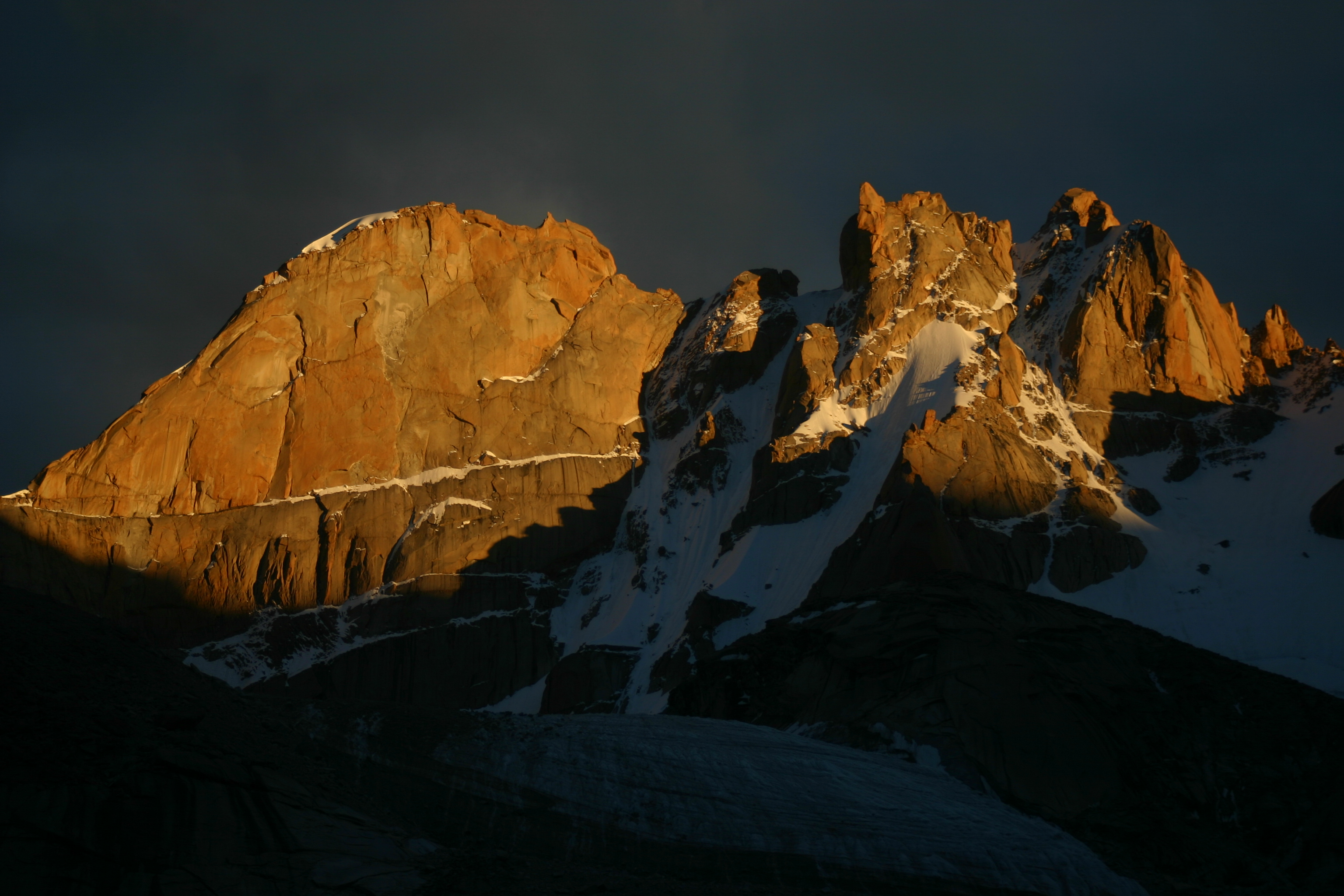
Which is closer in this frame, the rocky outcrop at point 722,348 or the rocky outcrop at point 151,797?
the rocky outcrop at point 151,797

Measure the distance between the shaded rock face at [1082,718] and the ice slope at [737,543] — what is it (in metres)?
41.7

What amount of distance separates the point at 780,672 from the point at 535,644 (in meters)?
63.8

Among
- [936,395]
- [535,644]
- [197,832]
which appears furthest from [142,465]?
[197,832]

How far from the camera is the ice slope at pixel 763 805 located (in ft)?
86.0

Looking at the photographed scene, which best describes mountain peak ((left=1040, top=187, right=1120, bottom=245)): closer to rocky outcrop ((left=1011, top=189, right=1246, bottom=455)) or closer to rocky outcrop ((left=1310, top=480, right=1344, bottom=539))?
rocky outcrop ((left=1011, top=189, right=1246, bottom=455))

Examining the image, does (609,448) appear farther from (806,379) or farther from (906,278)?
(906,278)

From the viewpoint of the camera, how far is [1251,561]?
325ft

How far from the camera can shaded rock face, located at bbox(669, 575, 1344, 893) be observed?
3697 centimetres

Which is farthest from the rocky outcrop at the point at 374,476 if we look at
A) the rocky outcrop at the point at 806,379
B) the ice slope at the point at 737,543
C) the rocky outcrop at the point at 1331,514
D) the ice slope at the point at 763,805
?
the ice slope at the point at 763,805

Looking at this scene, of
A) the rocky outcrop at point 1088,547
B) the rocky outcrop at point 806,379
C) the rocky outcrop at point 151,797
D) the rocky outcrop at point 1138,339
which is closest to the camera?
the rocky outcrop at point 151,797

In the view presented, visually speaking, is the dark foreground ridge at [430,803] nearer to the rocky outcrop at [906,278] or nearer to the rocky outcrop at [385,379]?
the rocky outcrop at [906,278]

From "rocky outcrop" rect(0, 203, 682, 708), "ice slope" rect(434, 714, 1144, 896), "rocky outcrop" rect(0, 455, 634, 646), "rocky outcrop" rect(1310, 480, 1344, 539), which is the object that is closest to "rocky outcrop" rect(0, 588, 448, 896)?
"ice slope" rect(434, 714, 1144, 896)

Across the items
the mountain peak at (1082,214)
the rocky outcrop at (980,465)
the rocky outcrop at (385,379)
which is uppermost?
the mountain peak at (1082,214)

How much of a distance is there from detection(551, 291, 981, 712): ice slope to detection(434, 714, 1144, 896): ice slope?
2297 inches
